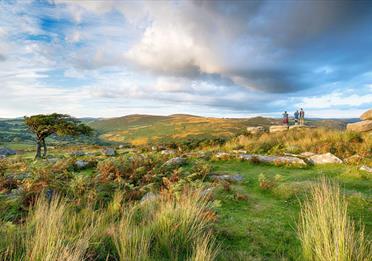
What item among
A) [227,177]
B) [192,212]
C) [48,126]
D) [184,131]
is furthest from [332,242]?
[184,131]

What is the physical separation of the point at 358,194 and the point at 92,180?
23.7 feet

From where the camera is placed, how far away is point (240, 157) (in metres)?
13.1

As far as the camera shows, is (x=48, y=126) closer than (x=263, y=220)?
No

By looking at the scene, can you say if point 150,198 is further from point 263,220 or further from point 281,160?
→ point 281,160

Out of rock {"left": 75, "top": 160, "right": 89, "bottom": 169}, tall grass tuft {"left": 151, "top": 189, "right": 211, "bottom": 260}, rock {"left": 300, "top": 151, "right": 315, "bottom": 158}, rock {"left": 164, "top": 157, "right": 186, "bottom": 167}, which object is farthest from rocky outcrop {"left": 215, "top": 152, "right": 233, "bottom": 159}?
tall grass tuft {"left": 151, "top": 189, "right": 211, "bottom": 260}

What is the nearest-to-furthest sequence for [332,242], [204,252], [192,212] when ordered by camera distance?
1. [204,252]
2. [332,242]
3. [192,212]

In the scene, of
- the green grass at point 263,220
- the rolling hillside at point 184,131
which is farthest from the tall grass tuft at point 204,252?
the rolling hillside at point 184,131

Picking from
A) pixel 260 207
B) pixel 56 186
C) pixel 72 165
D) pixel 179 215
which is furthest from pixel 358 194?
pixel 72 165

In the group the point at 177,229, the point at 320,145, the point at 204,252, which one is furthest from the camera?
the point at 320,145

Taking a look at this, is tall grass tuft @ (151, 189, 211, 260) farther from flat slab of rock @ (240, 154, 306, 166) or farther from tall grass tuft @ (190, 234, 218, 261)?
flat slab of rock @ (240, 154, 306, 166)

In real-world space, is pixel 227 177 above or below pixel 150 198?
below

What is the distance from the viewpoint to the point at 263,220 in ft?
18.2

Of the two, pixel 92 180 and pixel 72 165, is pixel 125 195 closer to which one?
pixel 92 180

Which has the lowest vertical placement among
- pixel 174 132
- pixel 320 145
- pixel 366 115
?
pixel 174 132
